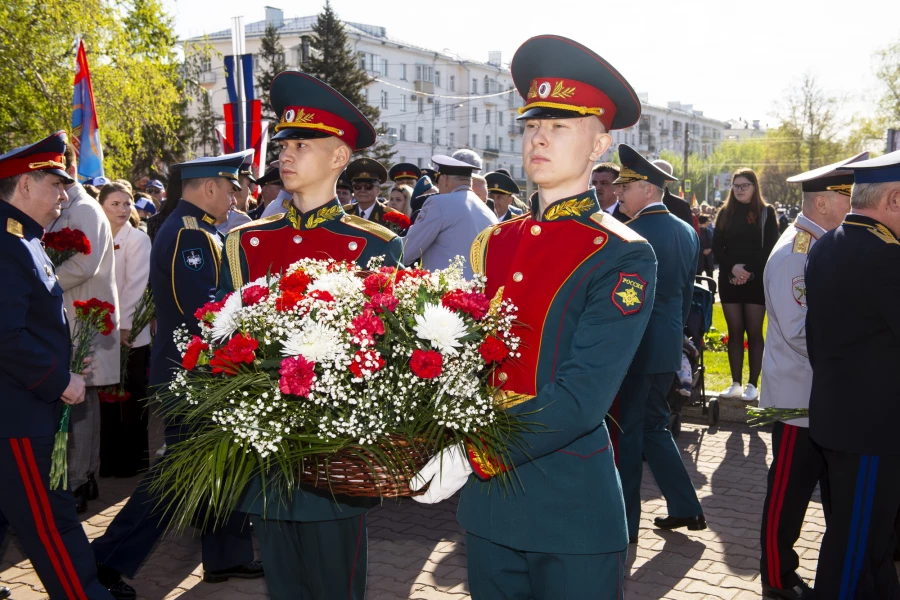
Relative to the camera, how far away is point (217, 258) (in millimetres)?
4863

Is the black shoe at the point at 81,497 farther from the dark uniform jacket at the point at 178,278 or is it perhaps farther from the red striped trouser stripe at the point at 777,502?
the red striped trouser stripe at the point at 777,502

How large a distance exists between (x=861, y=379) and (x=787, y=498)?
1188 mm

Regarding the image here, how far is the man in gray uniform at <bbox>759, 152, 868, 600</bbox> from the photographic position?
4730 mm

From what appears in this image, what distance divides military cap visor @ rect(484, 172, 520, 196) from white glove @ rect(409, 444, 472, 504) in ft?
28.7

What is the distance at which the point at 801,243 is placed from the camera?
4.80 metres

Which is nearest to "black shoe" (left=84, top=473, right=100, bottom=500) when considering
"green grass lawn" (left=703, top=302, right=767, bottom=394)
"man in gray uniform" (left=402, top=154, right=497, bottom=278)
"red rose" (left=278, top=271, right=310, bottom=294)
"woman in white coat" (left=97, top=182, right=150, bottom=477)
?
"woman in white coat" (left=97, top=182, right=150, bottom=477)

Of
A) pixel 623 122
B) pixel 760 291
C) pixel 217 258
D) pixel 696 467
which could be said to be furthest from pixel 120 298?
pixel 760 291

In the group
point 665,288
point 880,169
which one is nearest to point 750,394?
point 665,288

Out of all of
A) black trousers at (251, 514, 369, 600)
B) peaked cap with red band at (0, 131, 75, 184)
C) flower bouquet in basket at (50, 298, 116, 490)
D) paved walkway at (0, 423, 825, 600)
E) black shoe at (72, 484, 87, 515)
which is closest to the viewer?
black trousers at (251, 514, 369, 600)

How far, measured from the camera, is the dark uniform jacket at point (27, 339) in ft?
12.7

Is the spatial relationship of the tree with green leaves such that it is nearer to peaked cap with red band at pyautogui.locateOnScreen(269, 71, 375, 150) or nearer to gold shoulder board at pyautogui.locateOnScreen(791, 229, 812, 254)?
gold shoulder board at pyautogui.locateOnScreen(791, 229, 812, 254)

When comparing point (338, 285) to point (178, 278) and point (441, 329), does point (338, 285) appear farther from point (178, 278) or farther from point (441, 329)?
point (178, 278)

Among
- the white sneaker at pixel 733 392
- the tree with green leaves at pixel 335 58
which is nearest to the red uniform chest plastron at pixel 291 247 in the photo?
the white sneaker at pixel 733 392

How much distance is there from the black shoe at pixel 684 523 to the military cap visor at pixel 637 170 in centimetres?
221
